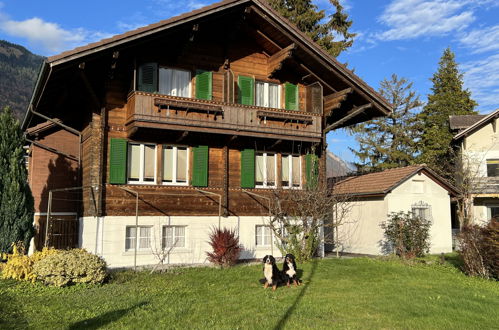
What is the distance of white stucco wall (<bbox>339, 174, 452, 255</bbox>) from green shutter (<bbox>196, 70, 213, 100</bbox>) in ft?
31.0

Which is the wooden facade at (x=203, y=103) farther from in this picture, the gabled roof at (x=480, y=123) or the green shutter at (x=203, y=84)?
the gabled roof at (x=480, y=123)

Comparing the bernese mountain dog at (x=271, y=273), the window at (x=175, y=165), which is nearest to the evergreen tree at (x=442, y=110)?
the window at (x=175, y=165)

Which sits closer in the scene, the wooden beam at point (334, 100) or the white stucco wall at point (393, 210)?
the wooden beam at point (334, 100)

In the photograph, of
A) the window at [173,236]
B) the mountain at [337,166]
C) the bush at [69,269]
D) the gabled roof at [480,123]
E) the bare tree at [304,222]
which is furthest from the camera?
the gabled roof at [480,123]

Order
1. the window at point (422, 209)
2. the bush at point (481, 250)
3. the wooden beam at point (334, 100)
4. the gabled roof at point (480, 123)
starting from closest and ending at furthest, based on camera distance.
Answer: the bush at point (481, 250) < the wooden beam at point (334, 100) < the window at point (422, 209) < the gabled roof at point (480, 123)

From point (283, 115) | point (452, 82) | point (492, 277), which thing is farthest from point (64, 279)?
point (452, 82)

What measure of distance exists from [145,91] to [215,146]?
3.44m

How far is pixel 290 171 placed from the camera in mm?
19812

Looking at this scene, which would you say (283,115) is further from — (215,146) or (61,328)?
(61,328)

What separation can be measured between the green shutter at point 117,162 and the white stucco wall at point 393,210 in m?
11.2

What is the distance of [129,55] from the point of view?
54.1ft

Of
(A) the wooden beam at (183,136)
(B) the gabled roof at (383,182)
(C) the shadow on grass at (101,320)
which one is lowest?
(C) the shadow on grass at (101,320)

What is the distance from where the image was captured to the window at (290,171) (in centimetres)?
1973

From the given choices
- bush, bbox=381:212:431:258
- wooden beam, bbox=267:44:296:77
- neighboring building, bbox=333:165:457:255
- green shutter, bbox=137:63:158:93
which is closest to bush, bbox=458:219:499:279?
bush, bbox=381:212:431:258
